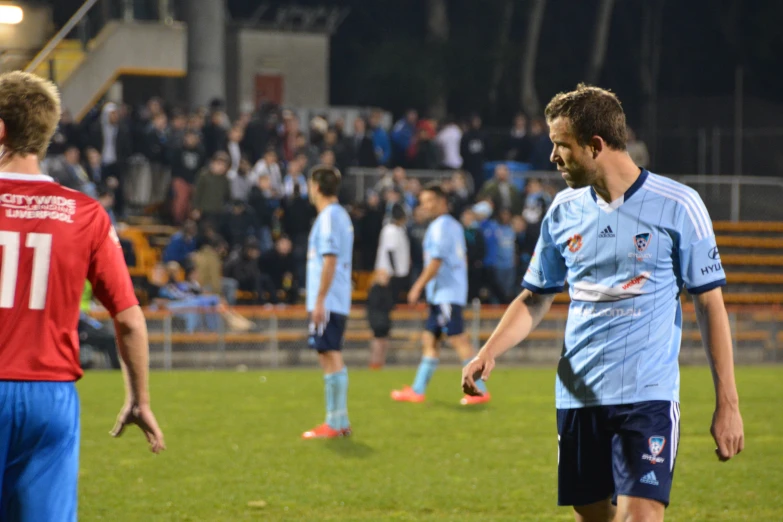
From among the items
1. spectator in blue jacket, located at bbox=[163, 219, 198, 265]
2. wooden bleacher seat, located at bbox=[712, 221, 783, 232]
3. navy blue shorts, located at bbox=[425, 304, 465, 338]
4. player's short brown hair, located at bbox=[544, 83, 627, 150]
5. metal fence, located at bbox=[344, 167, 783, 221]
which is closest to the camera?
player's short brown hair, located at bbox=[544, 83, 627, 150]

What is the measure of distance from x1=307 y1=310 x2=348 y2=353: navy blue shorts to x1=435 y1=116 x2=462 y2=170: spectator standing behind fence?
49.5 ft

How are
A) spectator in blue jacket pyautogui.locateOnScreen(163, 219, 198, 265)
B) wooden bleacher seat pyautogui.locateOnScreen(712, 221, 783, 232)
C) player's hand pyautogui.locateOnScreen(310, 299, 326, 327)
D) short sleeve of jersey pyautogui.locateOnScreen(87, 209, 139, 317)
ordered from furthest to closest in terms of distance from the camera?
wooden bleacher seat pyautogui.locateOnScreen(712, 221, 783, 232), spectator in blue jacket pyautogui.locateOnScreen(163, 219, 198, 265), player's hand pyautogui.locateOnScreen(310, 299, 326, 327), short sleeve of jersey pyautogui.locateOnScreen(87, 209, 139, 317)

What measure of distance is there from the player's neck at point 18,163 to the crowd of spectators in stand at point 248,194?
16.0 meters

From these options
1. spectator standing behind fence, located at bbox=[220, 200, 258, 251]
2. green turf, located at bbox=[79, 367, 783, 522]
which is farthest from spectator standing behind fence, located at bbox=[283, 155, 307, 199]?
green turf, located at bbox=[79, 367, 783, 522]

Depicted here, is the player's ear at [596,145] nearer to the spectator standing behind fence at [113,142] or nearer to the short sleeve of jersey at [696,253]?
the short sleeve of jersey at [696,253]

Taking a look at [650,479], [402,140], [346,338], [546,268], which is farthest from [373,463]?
[402,140]

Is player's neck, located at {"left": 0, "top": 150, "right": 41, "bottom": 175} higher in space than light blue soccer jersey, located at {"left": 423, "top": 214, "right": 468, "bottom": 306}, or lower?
higher

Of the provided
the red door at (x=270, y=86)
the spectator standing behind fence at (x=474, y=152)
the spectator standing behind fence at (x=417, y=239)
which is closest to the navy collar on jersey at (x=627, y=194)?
the spectator standing behind fence at (x=417, y=239)

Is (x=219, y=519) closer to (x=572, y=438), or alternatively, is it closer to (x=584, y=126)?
(x=572, y=438)

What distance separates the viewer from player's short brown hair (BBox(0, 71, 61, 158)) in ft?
12.6

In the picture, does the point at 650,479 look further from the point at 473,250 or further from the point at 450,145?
the point at 450,145

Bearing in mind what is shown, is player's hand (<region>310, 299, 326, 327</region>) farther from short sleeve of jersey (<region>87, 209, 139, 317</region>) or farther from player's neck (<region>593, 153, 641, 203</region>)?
short sleeve of jersey (<region>87, 209, 139, 317</region>)

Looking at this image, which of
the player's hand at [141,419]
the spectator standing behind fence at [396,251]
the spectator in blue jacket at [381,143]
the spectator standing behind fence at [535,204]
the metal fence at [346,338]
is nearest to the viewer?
the player's hand at [141,419]

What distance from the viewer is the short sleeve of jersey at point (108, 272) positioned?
4035mm
